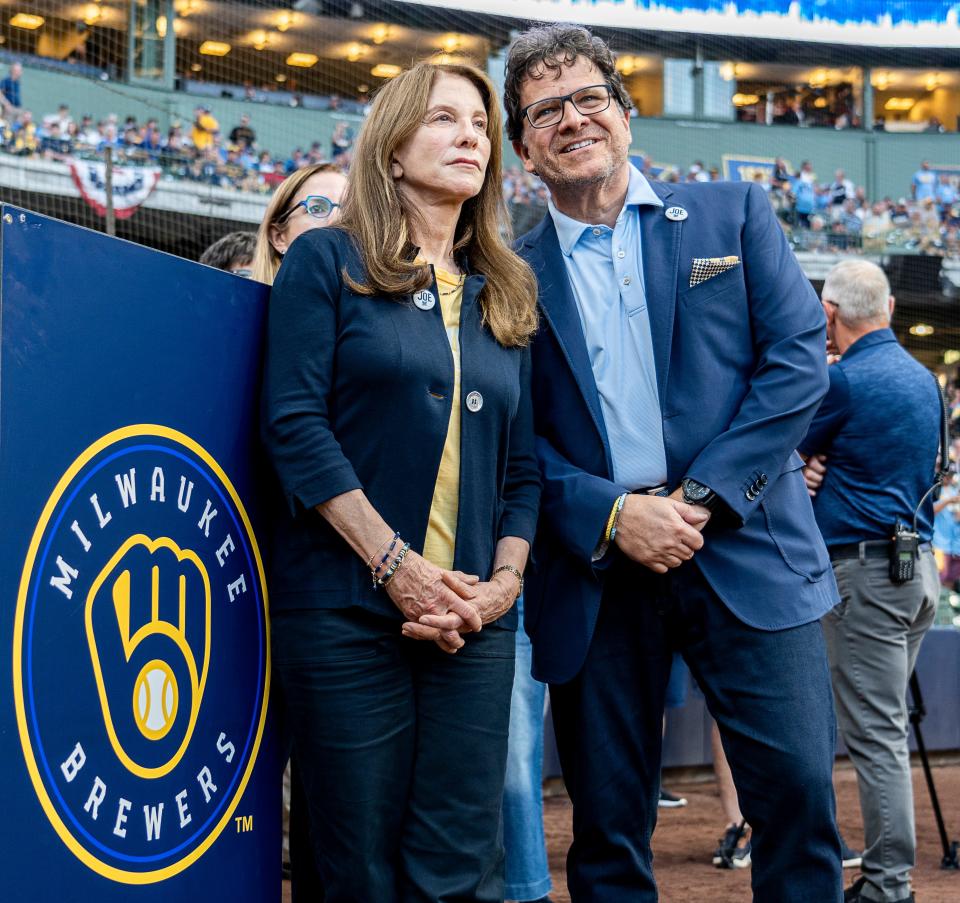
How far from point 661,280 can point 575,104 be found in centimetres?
40

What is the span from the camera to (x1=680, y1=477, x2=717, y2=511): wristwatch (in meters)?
2.29

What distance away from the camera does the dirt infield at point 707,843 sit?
3.86m

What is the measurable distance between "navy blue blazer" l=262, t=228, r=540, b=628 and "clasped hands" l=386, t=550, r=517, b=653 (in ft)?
0.15

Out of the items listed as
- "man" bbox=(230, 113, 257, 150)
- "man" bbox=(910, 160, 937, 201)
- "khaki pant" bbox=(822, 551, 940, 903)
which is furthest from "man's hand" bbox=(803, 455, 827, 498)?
"man" bbox=(910, 160, 937, 201)

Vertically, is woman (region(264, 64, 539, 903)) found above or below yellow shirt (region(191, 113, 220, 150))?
below

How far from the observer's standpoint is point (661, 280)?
94.7 inches

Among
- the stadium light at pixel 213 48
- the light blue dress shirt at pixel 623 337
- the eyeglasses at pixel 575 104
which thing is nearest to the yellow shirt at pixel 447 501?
the light blue dress shirt at pixel 623 337

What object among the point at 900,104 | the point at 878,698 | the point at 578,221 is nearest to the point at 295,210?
the point at 578,221

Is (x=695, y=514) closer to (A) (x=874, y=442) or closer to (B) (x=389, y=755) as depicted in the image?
(B) (x=389, y=755)

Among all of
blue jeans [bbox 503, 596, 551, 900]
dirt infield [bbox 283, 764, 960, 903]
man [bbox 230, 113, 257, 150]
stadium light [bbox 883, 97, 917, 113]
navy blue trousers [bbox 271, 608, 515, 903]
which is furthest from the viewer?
stadium light [bbox 883, 97, 917, 113]

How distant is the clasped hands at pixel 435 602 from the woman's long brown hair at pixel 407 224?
0.47 m

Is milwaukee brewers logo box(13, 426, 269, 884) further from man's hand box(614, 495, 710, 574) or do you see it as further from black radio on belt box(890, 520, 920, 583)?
black radio on belt box(890, 520, 920, 583)

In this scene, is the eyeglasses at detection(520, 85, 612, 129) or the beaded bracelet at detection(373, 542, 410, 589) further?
the eyeglasses at detection(520, 85, 612, 129)

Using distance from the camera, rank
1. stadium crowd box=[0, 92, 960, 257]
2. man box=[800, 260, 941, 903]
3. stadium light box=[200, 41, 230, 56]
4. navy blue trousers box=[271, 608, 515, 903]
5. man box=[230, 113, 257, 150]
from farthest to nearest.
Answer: stadium light box=[200, 41, 230, 56]
man box=[230, 113, 257, 150]
stadium crowd box=[0, 92, 960, 257]
man box=[800, 260, 941, 903]
navy blue trousers box=[271, 608, 515, 903]
